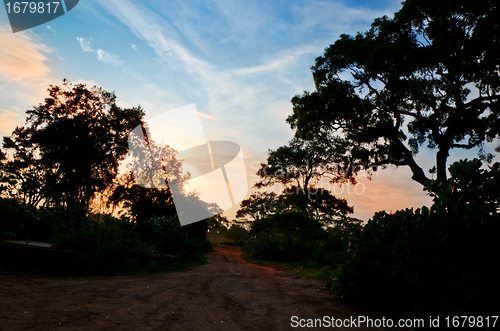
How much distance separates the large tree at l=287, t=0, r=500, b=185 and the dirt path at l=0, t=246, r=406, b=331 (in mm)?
14512

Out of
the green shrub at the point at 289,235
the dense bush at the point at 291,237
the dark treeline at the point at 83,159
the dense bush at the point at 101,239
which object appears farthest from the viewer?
the dark treeline at the point at 83,159

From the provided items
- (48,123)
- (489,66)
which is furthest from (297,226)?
(48,123)

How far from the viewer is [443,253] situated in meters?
3.69

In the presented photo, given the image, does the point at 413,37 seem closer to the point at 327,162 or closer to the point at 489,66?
the point at 489,66

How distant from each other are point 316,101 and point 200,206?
52.4 ft

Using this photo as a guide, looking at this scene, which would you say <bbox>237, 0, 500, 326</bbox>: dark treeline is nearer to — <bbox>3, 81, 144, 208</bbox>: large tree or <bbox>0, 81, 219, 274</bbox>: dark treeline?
<bbox>0, 81, 219, 274</bbox>: dark treeline

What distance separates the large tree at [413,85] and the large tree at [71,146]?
53.6ft

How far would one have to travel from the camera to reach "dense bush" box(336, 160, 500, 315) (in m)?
3.45

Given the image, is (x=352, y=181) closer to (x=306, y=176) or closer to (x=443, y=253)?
(x=306, y=176)

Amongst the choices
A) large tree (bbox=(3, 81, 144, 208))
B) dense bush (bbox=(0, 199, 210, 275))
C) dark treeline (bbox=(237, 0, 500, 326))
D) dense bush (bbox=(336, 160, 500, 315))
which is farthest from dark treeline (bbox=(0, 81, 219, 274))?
dense bush (bbox=(336, 160, 500, 315))

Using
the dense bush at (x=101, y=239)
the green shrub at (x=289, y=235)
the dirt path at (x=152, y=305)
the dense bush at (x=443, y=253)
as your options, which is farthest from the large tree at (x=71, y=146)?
the dense bush at (x=443, y=253)

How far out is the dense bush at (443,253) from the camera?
11.3ft

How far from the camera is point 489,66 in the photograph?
14.5 metres

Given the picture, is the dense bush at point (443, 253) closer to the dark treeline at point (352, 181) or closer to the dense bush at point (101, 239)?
the dark treeline at point (352, 181)
